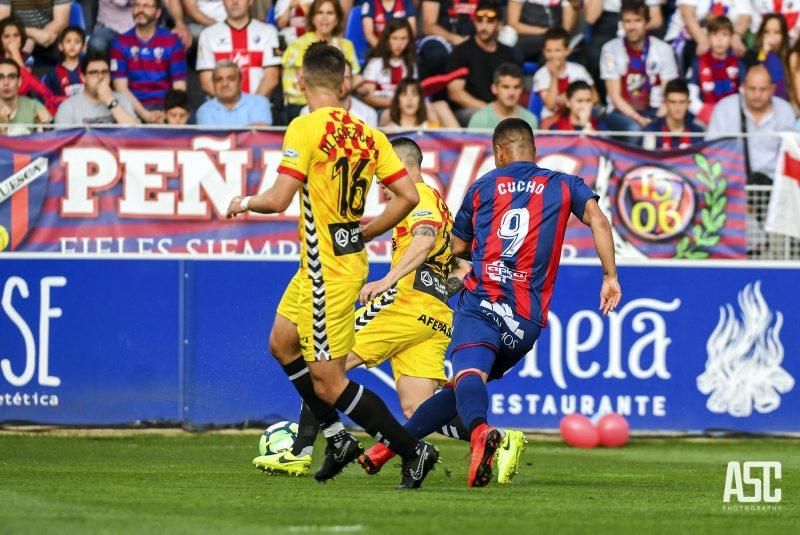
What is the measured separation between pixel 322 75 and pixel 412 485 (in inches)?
96.5

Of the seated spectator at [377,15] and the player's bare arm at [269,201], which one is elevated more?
the seated spectator at [377,15]

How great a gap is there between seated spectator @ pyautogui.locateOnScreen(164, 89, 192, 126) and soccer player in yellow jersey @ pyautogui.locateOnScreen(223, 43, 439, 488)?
7.74 metres

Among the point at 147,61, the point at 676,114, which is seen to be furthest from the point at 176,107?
the point at 676,114

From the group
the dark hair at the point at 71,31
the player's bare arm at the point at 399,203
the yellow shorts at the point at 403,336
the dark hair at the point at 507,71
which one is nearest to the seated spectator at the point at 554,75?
the dark hair at the point at 507,71

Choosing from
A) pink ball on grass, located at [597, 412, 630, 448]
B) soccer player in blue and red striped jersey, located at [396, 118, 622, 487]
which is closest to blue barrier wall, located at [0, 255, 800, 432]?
pink ball on grass, located at [597, 412, 630, 448]

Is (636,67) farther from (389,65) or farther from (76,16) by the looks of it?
(76,16)

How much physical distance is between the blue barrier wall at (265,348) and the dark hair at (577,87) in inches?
116

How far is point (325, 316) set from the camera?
8898 mm

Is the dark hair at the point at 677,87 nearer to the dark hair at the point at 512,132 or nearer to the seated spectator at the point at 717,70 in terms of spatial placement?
the seated spectator at the point at 717,70

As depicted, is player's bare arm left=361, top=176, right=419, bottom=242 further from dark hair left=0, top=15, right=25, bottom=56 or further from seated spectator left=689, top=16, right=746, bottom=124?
seated spectator left=689, top=16, right=746, bottom=124

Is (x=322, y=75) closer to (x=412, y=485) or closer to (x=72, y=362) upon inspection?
(x=412, y=485)

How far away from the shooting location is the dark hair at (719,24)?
59.3ft

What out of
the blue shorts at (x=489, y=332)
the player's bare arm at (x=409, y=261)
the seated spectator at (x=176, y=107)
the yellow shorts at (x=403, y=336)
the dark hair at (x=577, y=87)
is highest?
the dark hair at (x=577, y=87)

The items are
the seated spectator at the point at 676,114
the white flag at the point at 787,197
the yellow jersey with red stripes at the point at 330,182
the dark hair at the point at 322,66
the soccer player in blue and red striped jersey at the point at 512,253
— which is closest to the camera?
the yellow jersey with red stripes at the point at 330,182
